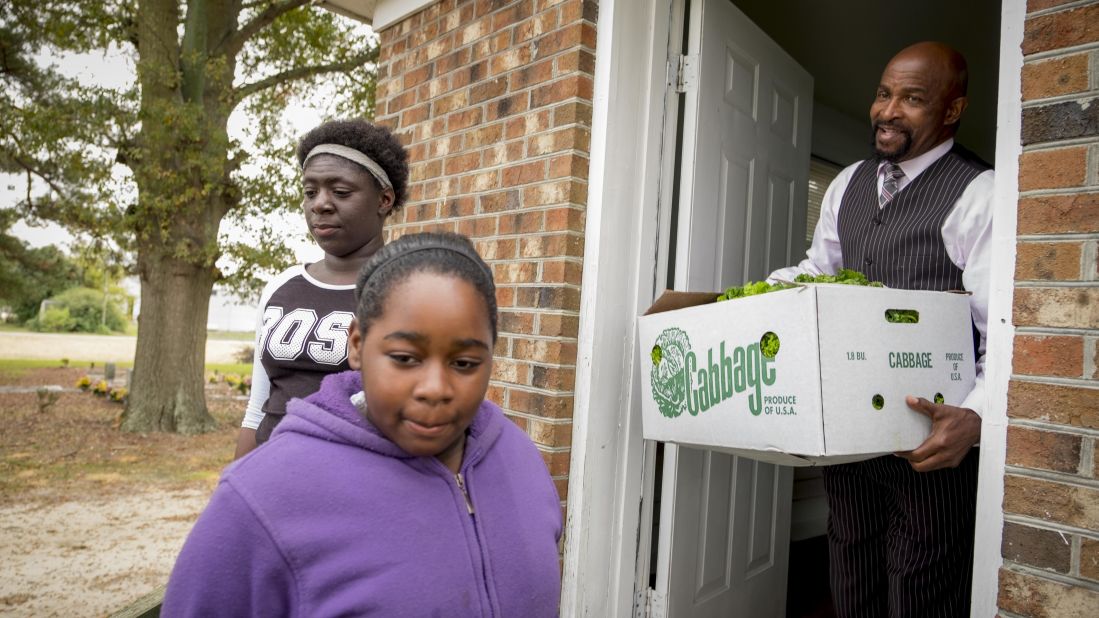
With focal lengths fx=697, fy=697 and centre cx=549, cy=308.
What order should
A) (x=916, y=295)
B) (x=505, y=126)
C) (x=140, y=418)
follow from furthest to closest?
(x=140, y=418)
(x=505, y=126)
(x=916, y=295)

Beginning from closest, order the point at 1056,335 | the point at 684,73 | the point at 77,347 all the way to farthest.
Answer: the point at 1056,335
the point at 684,73
the point at 77,347

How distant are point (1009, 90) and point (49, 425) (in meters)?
12.5

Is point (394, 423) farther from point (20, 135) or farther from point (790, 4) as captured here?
point (20, 135)

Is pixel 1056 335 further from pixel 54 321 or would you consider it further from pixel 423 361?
pixel 54 321

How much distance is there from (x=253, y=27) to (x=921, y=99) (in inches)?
397

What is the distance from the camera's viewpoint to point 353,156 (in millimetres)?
1938

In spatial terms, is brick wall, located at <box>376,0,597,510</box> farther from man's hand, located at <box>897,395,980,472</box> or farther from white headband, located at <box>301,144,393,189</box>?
man's hand, located at <box>897,395,980,472</box>

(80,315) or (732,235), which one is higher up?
(732,235)

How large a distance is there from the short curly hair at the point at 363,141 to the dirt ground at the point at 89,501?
5131 mm

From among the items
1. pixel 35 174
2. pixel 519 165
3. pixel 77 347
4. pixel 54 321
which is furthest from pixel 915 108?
pixel 54 321

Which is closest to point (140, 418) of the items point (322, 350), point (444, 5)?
point (444, 5)

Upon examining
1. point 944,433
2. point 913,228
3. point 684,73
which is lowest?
point 944,433

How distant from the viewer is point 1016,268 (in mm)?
1520

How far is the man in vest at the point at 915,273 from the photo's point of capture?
1.90 m
